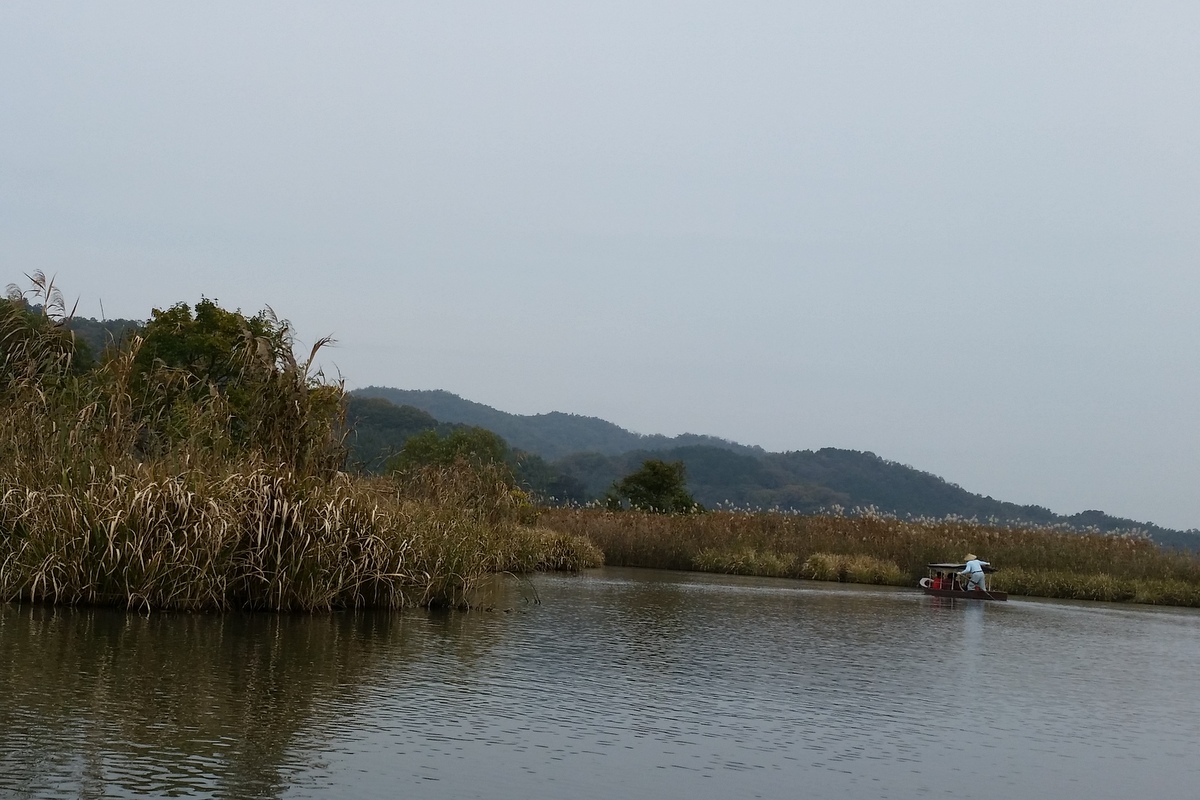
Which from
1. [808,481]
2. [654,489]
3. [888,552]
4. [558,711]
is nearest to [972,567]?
[888,552]

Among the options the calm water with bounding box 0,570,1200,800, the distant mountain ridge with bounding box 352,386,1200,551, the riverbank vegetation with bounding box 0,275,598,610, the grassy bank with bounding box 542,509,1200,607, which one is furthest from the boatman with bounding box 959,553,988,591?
the distant mountain ridge with bounding box 352,386,1200,551

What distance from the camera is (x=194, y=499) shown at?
1114 centimetres

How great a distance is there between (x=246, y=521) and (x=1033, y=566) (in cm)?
2185

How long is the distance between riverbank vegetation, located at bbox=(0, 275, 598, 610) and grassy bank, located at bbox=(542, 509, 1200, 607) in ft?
48.8

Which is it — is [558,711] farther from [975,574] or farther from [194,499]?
[975,574]

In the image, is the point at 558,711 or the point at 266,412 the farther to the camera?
the point at 266,412

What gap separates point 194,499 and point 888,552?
69.1 feet

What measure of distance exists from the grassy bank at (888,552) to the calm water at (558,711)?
14.1 meters

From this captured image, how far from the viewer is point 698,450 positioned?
132000 millimetres

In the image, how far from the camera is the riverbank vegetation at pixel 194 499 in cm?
1107

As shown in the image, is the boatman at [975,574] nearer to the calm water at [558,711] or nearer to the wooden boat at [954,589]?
the wooden boat at [954,589]

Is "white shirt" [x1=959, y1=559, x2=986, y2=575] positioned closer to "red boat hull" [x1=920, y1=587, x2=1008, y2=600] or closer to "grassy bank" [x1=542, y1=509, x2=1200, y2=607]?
"red boat hull" [x1=920, y1=587, x2=1008, y2=600]

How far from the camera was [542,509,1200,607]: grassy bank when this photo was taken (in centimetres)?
2706

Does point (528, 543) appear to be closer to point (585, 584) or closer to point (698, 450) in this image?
point (585, 584)
